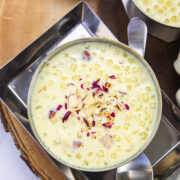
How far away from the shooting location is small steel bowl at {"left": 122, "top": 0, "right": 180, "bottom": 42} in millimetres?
1097

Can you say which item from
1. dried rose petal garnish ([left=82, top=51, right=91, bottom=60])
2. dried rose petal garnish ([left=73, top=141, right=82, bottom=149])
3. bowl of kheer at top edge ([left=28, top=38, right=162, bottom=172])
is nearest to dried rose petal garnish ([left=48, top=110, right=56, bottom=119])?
bowl of kheer at top edge ([left=28, top=38, right=162, bottom=172])

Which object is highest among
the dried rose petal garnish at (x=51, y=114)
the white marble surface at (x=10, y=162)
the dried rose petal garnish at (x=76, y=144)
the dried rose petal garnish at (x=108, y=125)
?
the dried rose petal garnish at (x=51, y=114)

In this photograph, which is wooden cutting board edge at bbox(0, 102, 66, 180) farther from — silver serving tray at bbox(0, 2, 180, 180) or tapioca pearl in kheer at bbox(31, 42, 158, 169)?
tapioca pearl in kheer at bbox(31, 42, 158, 169)

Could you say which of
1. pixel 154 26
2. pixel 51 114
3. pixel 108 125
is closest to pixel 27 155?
pixel 51 114

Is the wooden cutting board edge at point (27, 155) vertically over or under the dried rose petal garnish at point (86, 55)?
under

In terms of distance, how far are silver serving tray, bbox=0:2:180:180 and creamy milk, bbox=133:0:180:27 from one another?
0.58ft

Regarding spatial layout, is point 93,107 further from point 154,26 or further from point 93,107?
point 154,26

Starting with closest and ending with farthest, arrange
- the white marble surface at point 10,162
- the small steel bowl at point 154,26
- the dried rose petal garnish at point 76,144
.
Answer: the dried rose petal garnish at point 76,144
the small steel bowl at point 154,26
the white marble surface at point 10,162

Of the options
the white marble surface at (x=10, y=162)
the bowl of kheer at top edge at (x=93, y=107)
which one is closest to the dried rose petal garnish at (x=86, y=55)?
the bowl of kheer at top edge at (x=93, y=107)

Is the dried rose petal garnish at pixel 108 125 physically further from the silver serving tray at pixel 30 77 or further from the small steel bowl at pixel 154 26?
the small steel bowl at pixel 154 26

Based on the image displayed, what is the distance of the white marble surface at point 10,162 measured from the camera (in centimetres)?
146

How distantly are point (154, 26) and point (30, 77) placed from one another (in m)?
0.55

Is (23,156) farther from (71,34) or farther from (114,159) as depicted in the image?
(71,34)

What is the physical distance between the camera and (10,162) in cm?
146
